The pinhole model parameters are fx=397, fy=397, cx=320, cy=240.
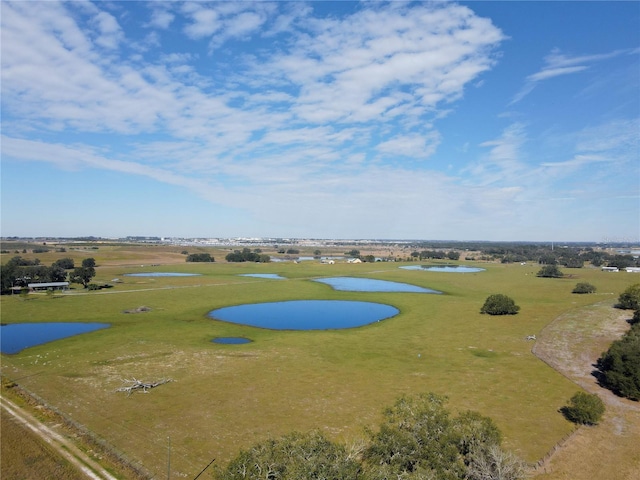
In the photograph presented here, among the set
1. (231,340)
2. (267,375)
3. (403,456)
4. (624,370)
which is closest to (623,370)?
(624,370)

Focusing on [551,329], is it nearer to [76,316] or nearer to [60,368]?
[60,368]

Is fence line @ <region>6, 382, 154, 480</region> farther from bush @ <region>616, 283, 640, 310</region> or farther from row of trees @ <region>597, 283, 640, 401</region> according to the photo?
bush @ <region>616, 283, 640, 310</region>

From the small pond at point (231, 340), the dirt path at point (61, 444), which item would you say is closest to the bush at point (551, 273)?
the small pond at point (231, 340)

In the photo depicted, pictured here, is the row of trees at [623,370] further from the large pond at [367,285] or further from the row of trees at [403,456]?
the large pond at [367,285]

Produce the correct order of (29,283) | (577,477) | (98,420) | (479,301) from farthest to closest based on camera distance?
(29,283), (479,301), (98,420), (577,477)

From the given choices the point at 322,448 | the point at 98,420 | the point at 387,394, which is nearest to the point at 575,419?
the point at 387,394
